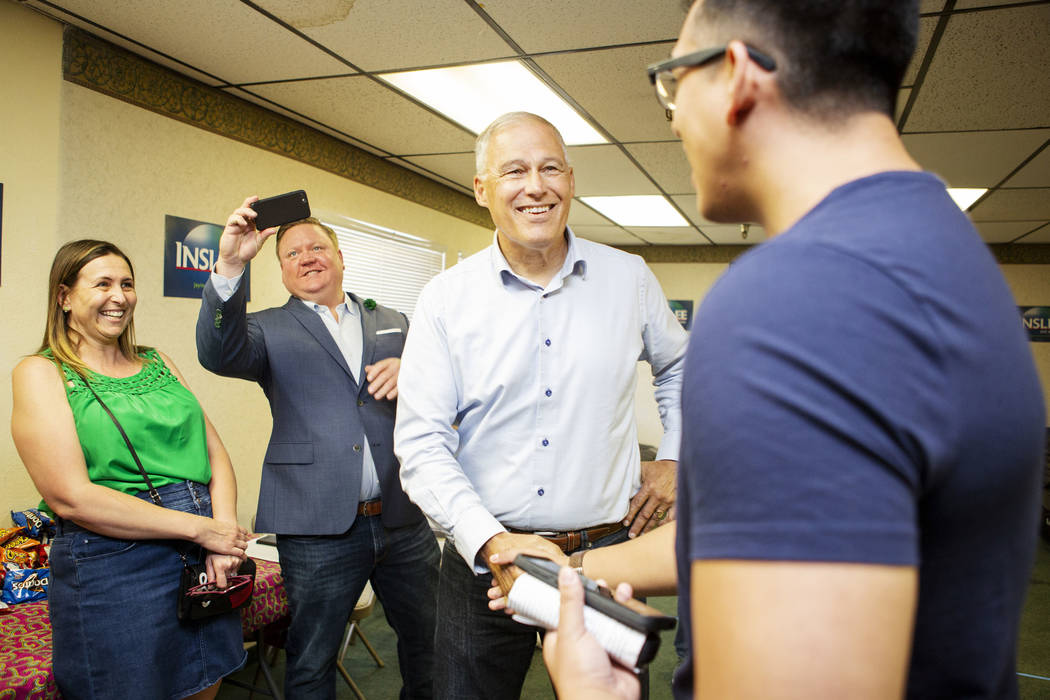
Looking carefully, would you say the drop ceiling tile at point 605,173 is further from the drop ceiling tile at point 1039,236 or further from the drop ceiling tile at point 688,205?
the drop ceiling tile at point 1039,236

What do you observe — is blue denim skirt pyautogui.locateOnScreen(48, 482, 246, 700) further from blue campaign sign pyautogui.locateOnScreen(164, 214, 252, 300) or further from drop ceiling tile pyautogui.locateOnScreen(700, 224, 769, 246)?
drop ceiling tile pyautogui.locateOnScreen(700, 224, 769, 246)

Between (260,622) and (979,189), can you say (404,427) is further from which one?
(979,189)

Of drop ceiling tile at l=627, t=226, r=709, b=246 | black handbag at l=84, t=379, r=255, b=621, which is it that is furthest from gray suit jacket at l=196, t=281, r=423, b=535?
drop ceiling tile at l=627, t=226, r=709, b=246

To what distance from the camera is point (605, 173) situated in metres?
5.04

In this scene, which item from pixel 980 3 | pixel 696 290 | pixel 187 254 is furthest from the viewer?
pixel 696 290

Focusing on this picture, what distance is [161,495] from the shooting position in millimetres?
1938

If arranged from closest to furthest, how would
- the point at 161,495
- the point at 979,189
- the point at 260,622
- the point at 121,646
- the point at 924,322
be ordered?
the point at 924,322 → the point at 121,646 → the point at 161,495 → the point at 260,622 → the point at 979,189

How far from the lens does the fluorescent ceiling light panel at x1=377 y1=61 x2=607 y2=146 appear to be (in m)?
3.17

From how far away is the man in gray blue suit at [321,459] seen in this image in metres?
2.13

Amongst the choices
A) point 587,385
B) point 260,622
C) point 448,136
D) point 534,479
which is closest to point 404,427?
point 534,479

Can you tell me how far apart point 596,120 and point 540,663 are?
9.51ft

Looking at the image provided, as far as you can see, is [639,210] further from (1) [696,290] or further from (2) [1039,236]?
(2) [1039,236]

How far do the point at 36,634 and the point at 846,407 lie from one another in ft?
8.39

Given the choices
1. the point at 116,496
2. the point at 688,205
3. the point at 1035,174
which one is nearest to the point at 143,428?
the point at 116,496
